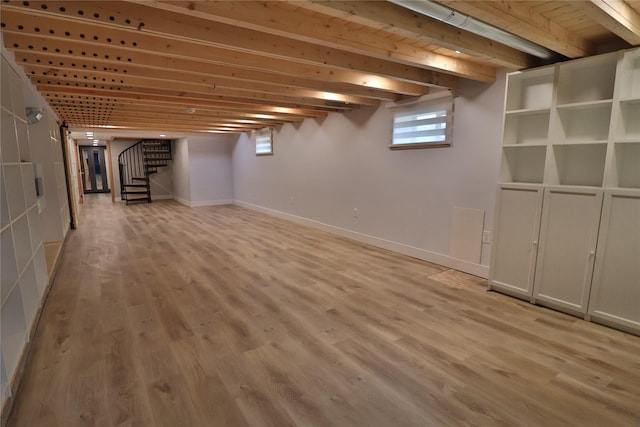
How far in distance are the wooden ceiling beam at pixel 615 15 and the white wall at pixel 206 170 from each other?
30.0 ft

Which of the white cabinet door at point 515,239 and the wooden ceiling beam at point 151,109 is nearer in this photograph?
the white cabinet door at point 515,239

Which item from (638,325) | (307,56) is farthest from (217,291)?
(638,325)

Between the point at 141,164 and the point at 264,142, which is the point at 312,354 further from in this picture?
the point at 141,164

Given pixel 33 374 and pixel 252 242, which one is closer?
pixel 33 374

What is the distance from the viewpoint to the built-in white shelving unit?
258 cm

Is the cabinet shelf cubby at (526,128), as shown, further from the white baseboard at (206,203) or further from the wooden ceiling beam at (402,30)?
the white baseboard at (206,203)

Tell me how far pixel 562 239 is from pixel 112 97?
545 centimetres

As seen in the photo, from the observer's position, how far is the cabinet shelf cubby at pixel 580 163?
2.90 meters

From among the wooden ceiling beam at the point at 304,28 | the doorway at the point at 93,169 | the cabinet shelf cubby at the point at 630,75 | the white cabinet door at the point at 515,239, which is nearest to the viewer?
the wooden ceiling beam at the point at 304,28

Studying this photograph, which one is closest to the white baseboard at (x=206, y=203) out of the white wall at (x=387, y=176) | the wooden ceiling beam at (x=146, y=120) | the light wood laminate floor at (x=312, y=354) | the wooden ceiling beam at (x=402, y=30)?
the wooden ceiling beam at (x=146, y=120)

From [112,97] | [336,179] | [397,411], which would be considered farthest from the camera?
[336,179]

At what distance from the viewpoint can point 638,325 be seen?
2521 mm

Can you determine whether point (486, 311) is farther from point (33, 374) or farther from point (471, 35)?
point (33, 374)

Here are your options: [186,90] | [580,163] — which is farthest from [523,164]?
[186,90]
